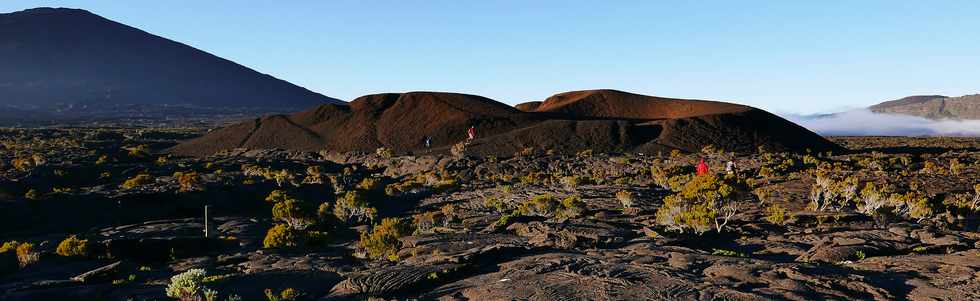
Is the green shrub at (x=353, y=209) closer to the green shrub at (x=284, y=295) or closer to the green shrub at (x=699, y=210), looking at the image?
the green shrub at (x=699, y=210)

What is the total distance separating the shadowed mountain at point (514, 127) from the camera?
176 ft

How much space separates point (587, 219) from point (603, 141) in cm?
3307

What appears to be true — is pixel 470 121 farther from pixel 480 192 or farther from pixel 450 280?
pixel 450 280

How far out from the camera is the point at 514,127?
208ft

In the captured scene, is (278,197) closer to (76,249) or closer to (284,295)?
(76,249)

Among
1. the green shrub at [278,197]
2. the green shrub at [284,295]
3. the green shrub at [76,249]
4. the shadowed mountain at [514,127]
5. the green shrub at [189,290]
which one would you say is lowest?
the green shrub at [278,197]

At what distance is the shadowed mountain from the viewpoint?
2111 inches

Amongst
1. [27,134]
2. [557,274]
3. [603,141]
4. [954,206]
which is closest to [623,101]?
[603,141]

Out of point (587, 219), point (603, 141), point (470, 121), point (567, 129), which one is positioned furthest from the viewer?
point (470, 121)

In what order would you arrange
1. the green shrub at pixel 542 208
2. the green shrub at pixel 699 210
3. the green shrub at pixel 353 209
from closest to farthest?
the green shrub at pixel 699 210 < the green shrub at pixel 542 208 < the green shrub at pixel 353 209

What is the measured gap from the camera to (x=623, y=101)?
81.7 metres

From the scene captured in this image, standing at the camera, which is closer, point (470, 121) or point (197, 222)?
point (197, 222)

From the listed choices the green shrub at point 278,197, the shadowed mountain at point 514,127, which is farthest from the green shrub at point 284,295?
the shadowed mountain at point 514,127

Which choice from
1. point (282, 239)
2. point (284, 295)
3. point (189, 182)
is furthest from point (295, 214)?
point (189, 182)
